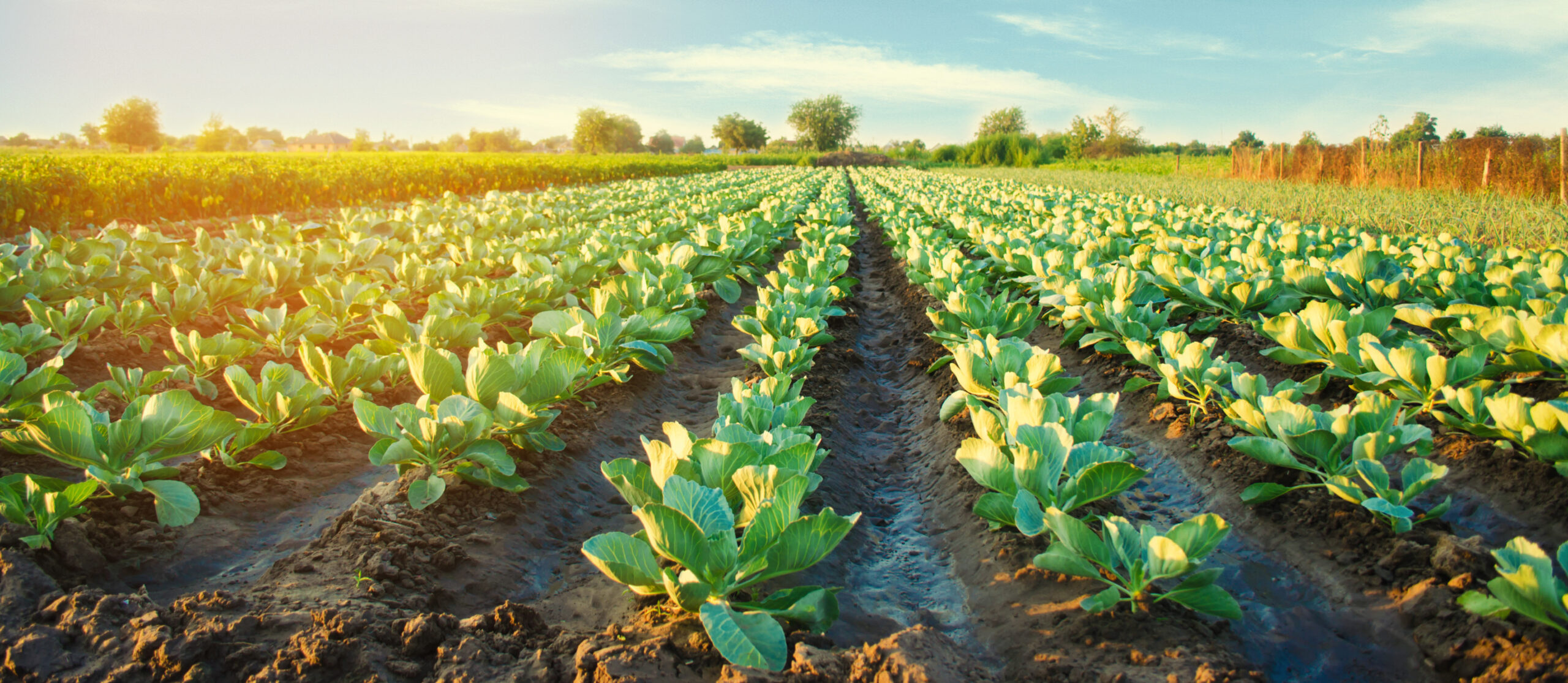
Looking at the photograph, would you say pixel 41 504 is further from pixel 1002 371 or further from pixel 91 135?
pixel 91 135

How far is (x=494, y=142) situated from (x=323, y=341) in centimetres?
7364

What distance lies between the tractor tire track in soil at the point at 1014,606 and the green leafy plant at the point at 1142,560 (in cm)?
7

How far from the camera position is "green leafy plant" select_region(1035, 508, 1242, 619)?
5.19ft

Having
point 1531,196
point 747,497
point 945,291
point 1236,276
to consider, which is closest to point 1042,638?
point 747,497

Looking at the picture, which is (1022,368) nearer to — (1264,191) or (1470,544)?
(1470,544)

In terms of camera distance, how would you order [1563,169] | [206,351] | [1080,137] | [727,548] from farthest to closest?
[1080,137] < [1563,169] < [206,351] < [727,548]

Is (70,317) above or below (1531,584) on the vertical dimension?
above

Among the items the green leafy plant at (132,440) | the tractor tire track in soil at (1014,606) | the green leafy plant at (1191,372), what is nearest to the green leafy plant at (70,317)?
the green leafy plant at (132,440)

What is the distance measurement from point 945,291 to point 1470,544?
9.07 feet

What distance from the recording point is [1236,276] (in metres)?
4.13

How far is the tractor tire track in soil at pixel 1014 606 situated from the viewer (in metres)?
1.58

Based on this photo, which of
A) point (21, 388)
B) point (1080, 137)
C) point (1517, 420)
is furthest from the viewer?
point (1080, 137)

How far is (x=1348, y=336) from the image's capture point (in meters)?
2.91

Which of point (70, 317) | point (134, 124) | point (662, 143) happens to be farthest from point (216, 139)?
point (70, 317)
